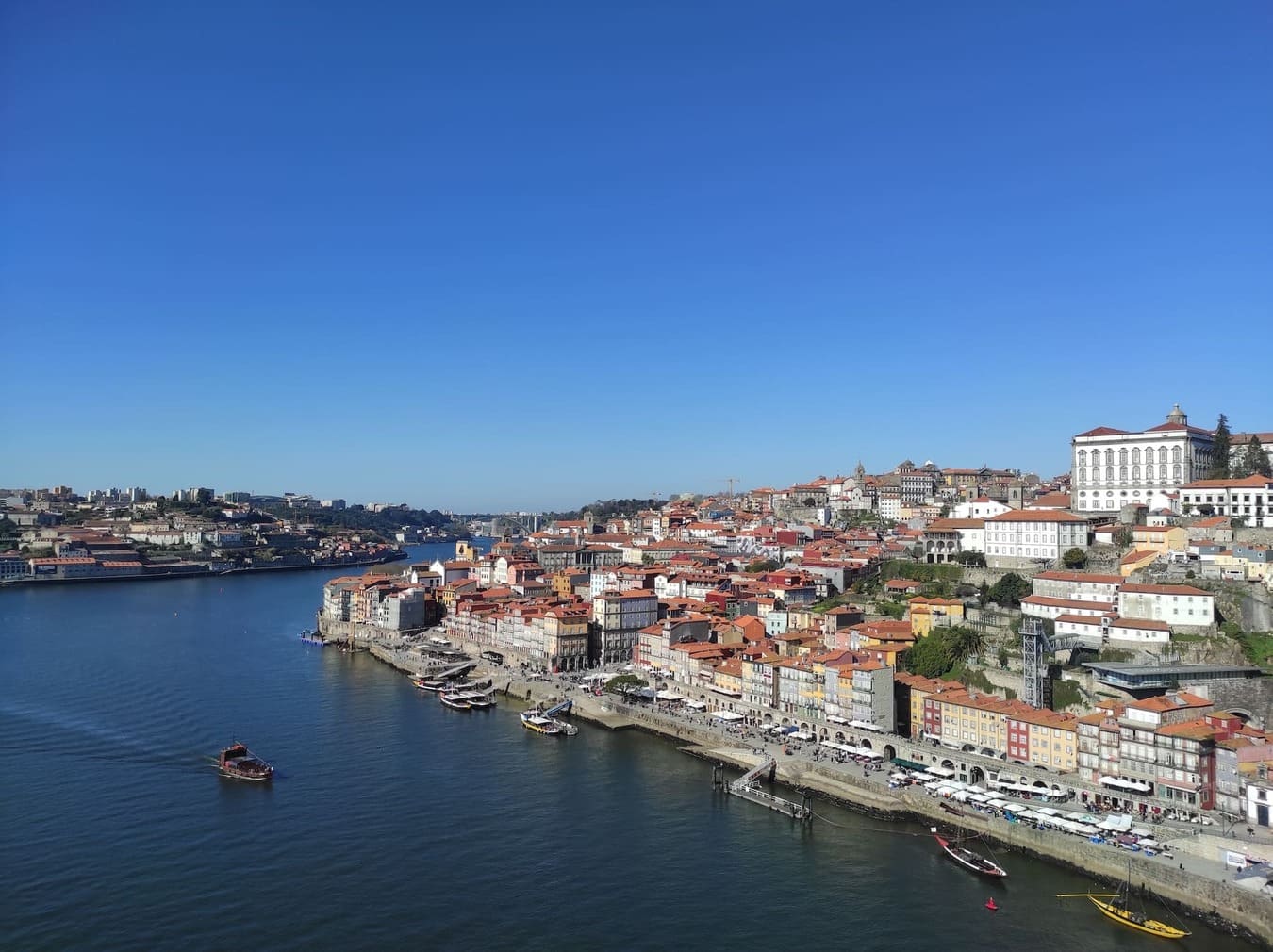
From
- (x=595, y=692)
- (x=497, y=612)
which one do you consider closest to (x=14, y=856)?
(x=595, y=692)

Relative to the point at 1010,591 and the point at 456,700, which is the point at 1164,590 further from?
the point at 456,700

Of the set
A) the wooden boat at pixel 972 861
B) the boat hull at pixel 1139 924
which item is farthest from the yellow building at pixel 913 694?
the boat hull at pixel 1139 924

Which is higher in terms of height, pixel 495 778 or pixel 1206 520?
pixel 1206 520

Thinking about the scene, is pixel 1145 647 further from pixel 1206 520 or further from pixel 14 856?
pixel 14 856

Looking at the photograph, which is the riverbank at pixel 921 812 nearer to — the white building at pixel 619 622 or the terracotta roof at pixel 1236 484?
the white building at pixel 619 622

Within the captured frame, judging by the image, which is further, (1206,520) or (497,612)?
(497,612)

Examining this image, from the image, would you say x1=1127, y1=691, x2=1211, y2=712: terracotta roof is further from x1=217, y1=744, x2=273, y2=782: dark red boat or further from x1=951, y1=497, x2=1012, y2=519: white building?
x1=217, y1=744, x2=273, y2=782: dark red boat

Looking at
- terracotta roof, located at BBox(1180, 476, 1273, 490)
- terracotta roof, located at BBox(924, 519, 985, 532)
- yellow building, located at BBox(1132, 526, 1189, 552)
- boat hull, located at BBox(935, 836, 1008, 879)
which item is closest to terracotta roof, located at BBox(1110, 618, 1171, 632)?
yellow building, located at BBox(1132, 526, 1189, 552)
